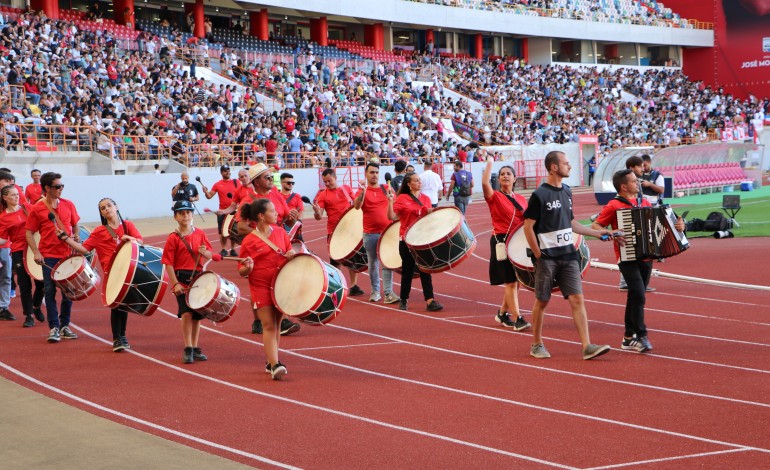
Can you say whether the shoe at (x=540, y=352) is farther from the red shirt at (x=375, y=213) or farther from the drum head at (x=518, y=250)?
the red shirt at (x=375, y=213)

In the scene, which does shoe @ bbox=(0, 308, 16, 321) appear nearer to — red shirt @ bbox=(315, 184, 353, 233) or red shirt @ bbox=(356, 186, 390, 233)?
red shirt @ bbox=(315, 184, 353, 233)

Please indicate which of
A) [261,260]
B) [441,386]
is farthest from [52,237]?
[441,386]

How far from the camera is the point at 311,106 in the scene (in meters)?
39.3

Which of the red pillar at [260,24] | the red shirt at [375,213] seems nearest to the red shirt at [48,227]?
the red shirt at [375,213]

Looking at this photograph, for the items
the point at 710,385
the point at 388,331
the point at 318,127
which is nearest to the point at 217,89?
the point at 318,127

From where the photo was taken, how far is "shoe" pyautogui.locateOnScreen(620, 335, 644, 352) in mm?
10016

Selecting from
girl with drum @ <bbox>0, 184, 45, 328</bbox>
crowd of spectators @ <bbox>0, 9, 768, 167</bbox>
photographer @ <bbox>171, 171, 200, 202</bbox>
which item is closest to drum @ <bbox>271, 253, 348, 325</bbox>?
girl with drum @ <bbox>0, 184, 45, 328</bbox>

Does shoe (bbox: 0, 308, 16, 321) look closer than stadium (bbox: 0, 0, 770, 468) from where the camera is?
No

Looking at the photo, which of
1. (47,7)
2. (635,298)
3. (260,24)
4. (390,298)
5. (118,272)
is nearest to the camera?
(635,298)

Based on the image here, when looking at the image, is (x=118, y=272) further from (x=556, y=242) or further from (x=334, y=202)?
(x=334, y=202)

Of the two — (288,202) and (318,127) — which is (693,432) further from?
(318,127)

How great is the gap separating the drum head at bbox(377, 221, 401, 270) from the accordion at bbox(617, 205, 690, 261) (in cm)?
426

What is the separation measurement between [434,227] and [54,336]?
Result: 466 centimetres

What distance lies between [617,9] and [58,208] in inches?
2464
